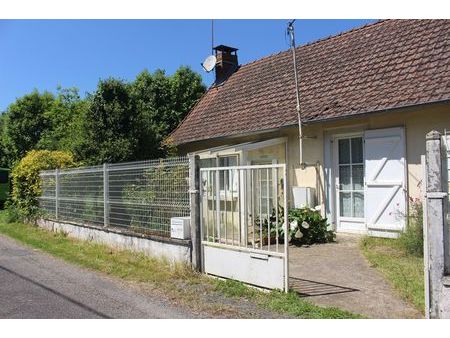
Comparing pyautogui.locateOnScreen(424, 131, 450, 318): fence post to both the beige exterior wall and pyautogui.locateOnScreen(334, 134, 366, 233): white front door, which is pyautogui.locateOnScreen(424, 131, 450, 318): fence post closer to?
the beige exterior wall

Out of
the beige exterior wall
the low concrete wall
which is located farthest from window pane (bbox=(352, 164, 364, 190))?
the low concrete wall

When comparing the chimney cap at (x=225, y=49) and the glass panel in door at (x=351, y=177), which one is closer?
the glass panel in door at (x=351, y=177)

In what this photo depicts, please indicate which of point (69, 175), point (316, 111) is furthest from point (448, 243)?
point (69, 175)

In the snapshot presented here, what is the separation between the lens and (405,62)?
35.0 feet

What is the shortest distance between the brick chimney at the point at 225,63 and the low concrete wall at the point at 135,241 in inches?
333

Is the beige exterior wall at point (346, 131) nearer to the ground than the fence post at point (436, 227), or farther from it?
farther from it

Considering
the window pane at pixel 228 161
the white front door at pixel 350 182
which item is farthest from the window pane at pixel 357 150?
the window pane at pixel 228 161

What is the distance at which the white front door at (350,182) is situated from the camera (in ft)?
35.8

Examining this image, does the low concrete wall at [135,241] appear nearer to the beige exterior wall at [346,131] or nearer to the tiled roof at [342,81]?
the beige exterior wall at [346,131]

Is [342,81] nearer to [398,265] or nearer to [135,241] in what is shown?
[398,265]

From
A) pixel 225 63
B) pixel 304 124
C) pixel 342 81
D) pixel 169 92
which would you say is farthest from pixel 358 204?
pixel 169 92

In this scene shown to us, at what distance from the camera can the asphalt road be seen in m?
5.54

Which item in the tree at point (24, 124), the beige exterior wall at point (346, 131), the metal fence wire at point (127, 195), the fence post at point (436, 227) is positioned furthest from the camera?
the tree at point (24, 124)

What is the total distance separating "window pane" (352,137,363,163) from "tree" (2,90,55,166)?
27131mm
